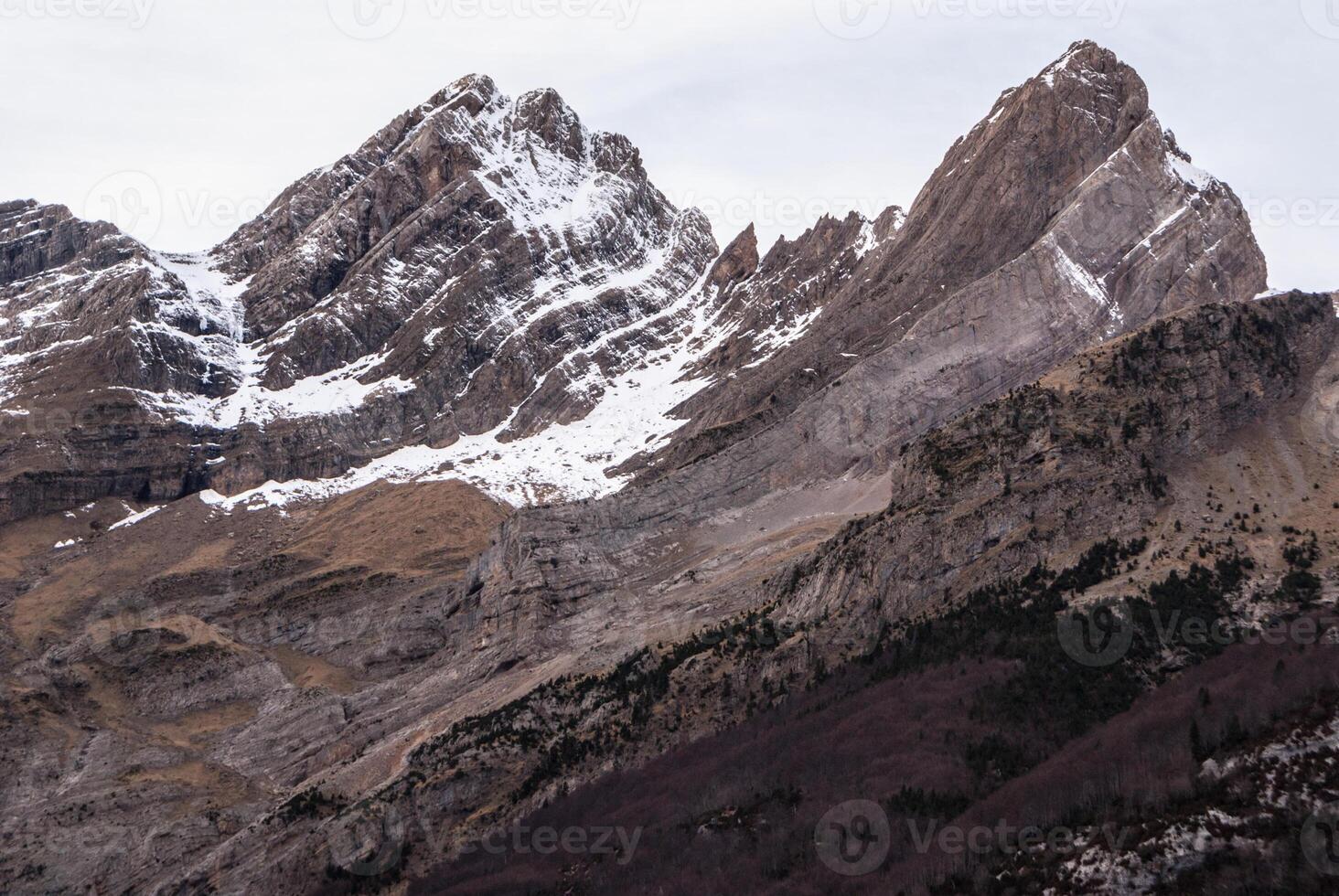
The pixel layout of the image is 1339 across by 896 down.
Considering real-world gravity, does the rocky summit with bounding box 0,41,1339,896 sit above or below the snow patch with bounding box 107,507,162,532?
below

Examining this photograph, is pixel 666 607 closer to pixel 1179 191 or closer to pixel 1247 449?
pixel 1247 449

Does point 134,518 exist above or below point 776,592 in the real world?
above

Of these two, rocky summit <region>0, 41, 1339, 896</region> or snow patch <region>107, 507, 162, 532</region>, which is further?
snow patch <region>107, 507, 162, 532</region>

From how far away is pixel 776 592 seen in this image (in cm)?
10719

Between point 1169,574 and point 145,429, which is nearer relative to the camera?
point 1169,574

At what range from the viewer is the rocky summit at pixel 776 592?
70.9 meters

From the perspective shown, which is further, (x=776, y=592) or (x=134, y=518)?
(x=134, y=518)

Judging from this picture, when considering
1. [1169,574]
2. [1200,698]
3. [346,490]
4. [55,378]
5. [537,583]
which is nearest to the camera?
[1200,698]

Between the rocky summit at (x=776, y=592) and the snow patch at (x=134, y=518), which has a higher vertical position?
the snow patch at (x=134, y=518)

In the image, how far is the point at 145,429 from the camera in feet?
596

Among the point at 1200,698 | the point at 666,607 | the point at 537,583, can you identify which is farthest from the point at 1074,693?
the point at 537,583

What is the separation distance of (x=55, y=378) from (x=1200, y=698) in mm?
164545

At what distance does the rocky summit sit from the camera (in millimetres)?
70875

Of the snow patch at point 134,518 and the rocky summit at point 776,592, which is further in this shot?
the snow patch at point 134,518
